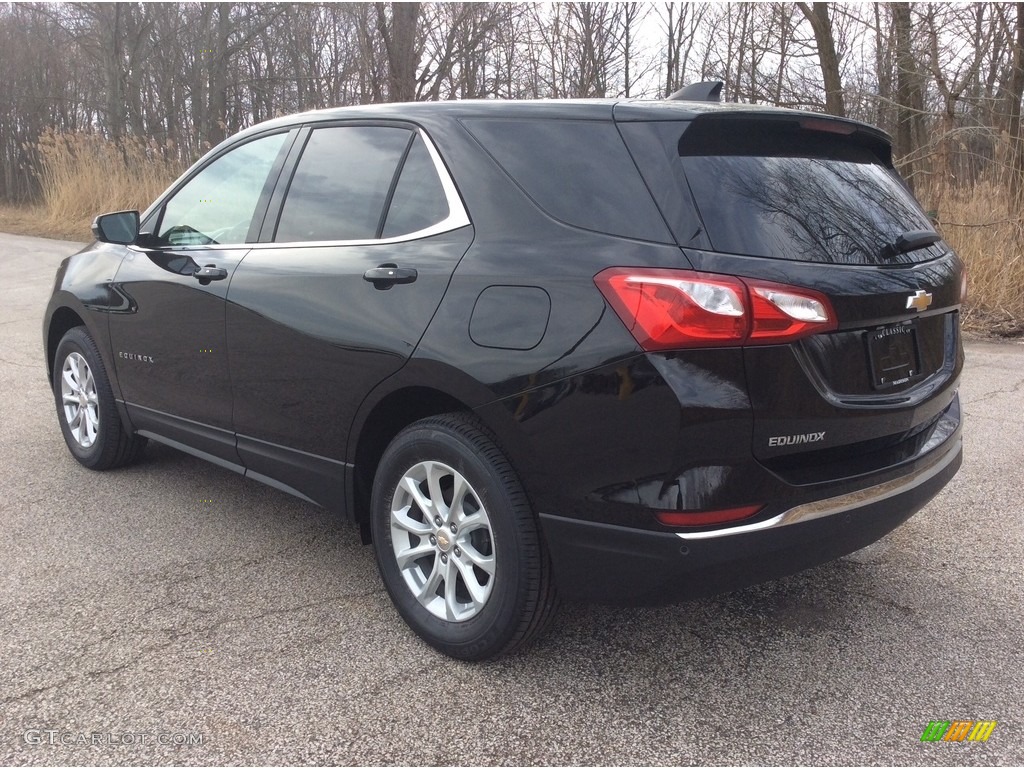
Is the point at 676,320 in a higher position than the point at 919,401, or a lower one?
higher

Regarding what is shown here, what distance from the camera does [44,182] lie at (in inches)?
781

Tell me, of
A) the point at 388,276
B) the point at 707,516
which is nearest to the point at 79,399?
the point at 388,276

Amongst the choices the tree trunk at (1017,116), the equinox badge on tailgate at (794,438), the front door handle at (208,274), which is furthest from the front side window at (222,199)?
the tree trunk at (1017,116)

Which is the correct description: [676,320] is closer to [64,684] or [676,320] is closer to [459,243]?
[459,243]

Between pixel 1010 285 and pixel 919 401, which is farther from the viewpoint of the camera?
pixel 1010 285

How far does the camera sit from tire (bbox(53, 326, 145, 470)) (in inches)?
175

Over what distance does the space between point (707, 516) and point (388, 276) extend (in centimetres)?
129

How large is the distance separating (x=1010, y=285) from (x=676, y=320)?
320 inches

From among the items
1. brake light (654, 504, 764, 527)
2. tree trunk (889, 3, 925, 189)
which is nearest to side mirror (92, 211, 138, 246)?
brake light (654, 504, 764, 527)

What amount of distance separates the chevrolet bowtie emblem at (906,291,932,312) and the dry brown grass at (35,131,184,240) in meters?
16.8

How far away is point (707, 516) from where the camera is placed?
7.39ft

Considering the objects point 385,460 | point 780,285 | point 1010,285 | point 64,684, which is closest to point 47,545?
point 64,684

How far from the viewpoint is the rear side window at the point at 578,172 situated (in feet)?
7.89

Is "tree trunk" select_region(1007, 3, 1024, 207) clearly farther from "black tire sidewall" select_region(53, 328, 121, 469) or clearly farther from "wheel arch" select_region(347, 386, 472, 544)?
"black tire sidewall" select_region(53, 328, 121, 469)
